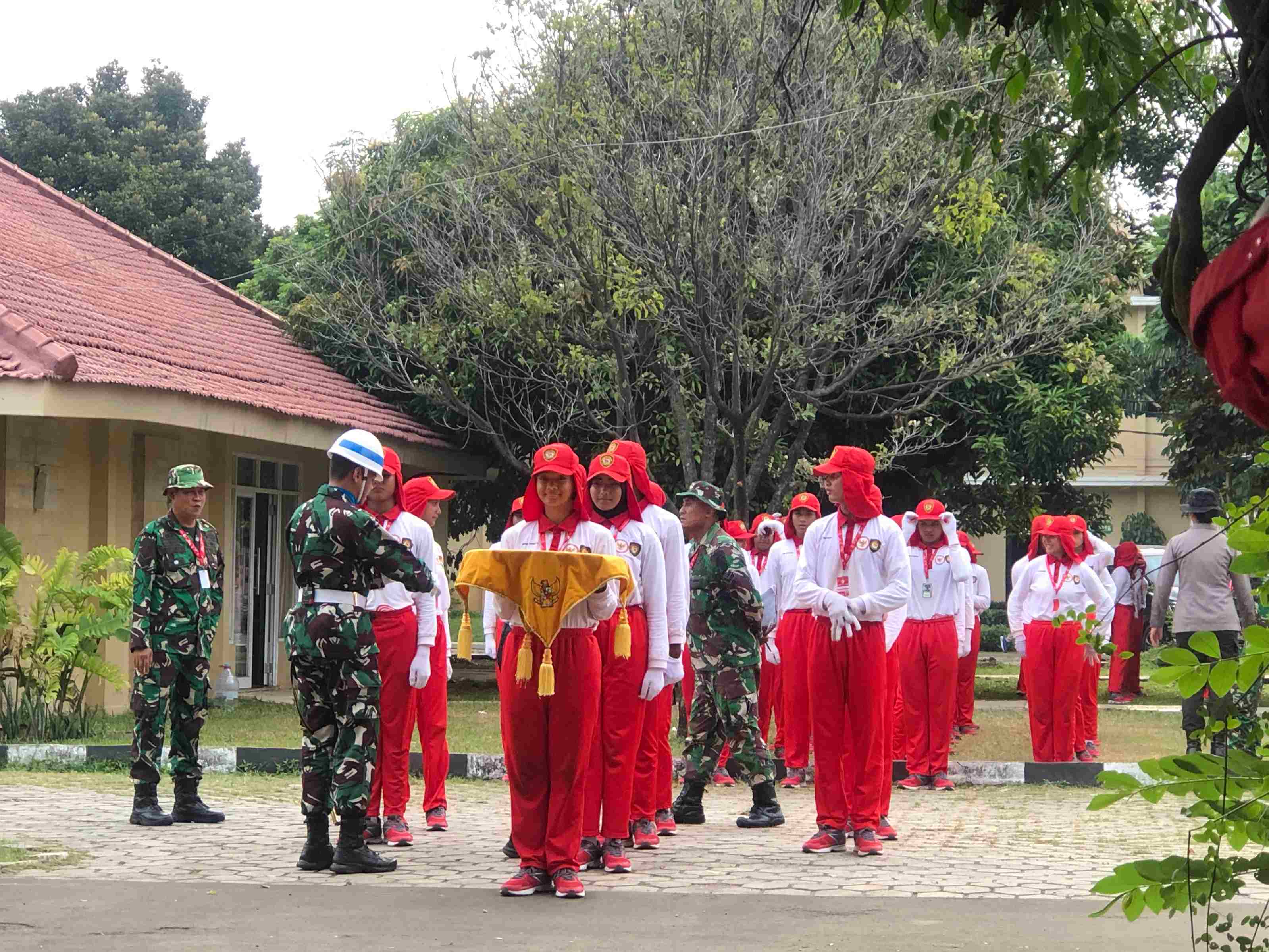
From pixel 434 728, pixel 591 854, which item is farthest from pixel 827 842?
pixel 434 728

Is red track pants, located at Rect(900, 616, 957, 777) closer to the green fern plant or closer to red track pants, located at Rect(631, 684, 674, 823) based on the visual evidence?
red track pants, located at Rect(631, 684, 674, 823)

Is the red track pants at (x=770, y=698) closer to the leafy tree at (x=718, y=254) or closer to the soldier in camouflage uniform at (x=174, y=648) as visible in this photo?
the leafy tree at (x=718, y=254)

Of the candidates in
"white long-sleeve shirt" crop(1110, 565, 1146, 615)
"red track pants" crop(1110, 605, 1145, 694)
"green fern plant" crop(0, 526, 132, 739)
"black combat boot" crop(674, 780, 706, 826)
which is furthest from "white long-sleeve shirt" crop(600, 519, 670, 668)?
"white long-sleeve shirt" crop(1110, 565, 1146, 615)

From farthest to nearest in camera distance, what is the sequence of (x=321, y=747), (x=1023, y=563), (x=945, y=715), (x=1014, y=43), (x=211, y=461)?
(x=211, y=461)
(x=1023, y=563)
(x=945, y=715)
(x=321, y=747)
(x=1014, y=43)

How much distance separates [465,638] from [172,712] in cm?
266

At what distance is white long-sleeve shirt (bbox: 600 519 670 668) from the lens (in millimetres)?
8477

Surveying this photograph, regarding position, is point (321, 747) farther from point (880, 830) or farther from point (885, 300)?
point (885, 300)

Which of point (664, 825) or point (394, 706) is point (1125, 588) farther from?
point (394, 706)

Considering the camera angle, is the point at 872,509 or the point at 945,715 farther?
the point at 945,715

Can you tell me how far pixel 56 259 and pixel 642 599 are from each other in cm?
1283

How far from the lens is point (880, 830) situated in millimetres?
9258

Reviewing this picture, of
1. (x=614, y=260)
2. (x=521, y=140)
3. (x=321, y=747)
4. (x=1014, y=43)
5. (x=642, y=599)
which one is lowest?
(x=321, y=747)

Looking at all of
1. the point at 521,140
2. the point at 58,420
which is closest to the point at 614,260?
the point at 521,140

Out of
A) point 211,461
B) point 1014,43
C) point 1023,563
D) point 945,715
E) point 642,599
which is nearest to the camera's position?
point 1014,43
